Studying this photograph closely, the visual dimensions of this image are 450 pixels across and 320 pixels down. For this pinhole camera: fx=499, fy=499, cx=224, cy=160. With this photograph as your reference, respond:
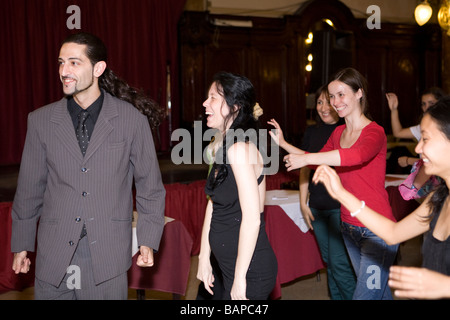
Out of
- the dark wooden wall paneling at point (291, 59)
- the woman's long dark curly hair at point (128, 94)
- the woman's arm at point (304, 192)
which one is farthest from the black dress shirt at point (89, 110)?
the dark wooden wall paneling at point (291, 59)

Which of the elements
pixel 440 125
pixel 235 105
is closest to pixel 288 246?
pixel 235 105

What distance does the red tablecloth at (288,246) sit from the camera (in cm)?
374

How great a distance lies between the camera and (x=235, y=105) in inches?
82.2

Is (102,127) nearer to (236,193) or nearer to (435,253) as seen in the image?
(236,193)

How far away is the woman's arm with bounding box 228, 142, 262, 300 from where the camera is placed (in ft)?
6.27

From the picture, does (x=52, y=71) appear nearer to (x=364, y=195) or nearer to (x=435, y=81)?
(x=364, y=195)

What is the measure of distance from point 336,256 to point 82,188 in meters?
1.85

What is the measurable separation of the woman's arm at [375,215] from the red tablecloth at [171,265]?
5.96ft

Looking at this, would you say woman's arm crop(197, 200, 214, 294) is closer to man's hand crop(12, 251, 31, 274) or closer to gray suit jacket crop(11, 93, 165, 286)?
gray suit jacket crop(11, 93, 165, 286)

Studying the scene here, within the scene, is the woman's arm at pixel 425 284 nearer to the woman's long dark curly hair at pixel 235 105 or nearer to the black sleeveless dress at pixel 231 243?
the black sleeveless dress at pixel 231 243

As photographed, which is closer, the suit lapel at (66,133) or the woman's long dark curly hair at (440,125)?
the woman's long dark curly hair at (440,125)

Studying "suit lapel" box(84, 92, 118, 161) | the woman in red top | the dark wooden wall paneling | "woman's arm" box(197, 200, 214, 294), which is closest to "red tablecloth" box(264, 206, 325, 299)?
the woman in red top

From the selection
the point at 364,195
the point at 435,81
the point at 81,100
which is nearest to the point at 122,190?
the point at 81,100

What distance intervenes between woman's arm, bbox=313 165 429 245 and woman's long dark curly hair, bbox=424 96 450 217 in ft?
0.12
